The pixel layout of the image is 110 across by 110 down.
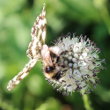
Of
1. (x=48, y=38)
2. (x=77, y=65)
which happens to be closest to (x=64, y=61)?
(x=77, y=65)

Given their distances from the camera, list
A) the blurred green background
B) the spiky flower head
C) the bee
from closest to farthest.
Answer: the bee → the spiky flower head → the blurred green background

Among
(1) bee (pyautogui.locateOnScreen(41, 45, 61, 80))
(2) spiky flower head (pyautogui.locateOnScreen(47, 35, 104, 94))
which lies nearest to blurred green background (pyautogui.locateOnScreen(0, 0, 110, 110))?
(2) spiky flower head (pyautogui.locateOnScreen(47, 35, 104, 94))

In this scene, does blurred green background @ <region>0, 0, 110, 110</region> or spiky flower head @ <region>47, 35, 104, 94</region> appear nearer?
spiky flower head @ <region>47, 35, 104, 94</region>

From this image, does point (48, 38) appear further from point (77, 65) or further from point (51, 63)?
point (51, 63)

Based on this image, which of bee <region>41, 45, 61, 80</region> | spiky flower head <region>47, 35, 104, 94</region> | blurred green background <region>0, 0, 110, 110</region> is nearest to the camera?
bee <region>41, 45, 61, 80</region>

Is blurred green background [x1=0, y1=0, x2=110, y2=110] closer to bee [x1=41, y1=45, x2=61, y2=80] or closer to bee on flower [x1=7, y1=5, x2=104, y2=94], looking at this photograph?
bee on flower [x1=7, y1=5, x2=104, y2=94]

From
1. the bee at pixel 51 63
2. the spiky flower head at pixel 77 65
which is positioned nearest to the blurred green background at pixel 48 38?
the spiky flower head at pixel 77 65

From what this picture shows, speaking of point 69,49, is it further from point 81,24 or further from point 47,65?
point 81,24
